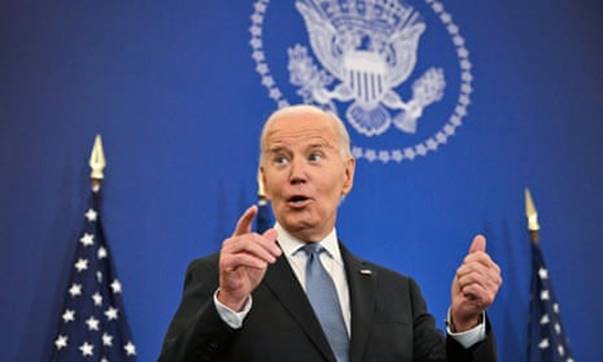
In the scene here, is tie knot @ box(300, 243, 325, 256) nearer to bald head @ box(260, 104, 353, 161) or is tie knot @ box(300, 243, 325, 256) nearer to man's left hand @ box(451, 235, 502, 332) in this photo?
bald head @ box(260, 104, 353, 161)

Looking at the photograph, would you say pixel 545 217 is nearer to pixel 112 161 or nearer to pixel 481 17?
pixel 481 17

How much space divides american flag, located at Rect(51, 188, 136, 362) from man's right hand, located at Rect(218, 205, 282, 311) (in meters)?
2.11

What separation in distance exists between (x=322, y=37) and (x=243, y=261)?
3315 millimetres

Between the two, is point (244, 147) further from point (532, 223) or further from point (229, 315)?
point (229, 315)

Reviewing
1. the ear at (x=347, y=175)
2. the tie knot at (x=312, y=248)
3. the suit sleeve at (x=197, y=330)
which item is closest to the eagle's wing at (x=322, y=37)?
the ear at (x=347, y=175)

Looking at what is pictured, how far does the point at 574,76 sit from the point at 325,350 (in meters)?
4.12

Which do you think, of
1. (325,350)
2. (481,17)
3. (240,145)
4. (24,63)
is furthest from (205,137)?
(325,350)

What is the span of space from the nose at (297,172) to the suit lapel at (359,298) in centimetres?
25

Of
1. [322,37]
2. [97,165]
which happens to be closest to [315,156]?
[97,165]

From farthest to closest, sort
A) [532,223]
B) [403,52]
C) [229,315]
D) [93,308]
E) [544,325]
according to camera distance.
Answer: [403,52]
[532,223]
[544,325]
[93,308]
[229,315]

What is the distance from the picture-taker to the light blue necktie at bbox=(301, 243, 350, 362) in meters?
1.91

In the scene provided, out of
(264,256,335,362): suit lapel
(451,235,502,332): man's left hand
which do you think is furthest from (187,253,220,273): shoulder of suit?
(451,235,502,332): man's left hand

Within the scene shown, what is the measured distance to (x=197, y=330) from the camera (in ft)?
5.61

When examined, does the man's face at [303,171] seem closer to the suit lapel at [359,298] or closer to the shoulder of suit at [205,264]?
the suit lapel at [359,298]
